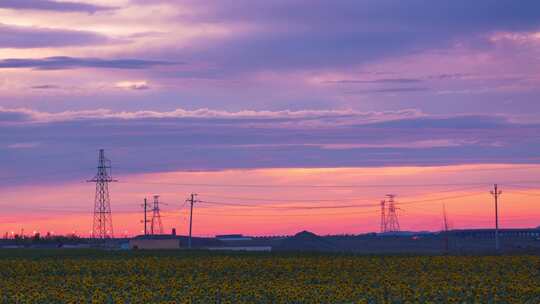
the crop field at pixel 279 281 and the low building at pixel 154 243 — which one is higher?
the low building at pixel 154 243

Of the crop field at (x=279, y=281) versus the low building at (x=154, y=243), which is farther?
the low building at (x=154, y=243)

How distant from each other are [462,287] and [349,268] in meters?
21.7

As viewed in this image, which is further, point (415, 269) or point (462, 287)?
point (415, 269)

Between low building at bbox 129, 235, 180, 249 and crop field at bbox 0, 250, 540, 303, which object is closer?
crop field at bbox 0, 250, 540, 303

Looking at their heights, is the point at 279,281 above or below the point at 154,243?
below

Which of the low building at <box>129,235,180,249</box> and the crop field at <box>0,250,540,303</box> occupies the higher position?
the low building at <box>129,235,180,249</box>

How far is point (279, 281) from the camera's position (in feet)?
185

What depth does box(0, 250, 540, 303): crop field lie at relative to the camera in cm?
4228

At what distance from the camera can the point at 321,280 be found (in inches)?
2304

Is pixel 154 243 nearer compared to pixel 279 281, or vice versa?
pixel 279 281

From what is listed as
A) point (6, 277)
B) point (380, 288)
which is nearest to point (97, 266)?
point (6, 277)

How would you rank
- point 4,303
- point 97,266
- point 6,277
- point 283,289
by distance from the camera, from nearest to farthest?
point 4,303, point 283,289, point 6,277, point 97,266

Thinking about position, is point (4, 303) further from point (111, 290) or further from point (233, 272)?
point (233, 272)

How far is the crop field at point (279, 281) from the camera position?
4228cm
